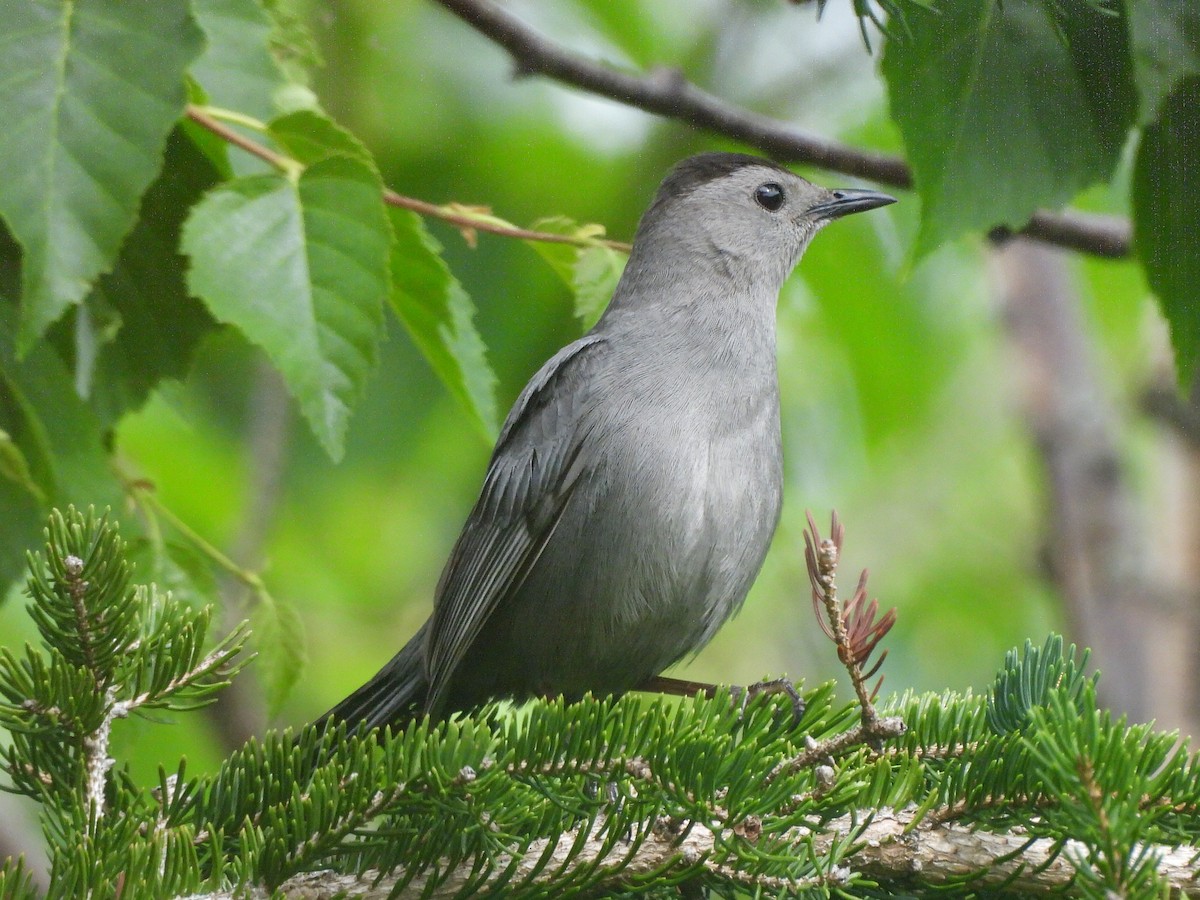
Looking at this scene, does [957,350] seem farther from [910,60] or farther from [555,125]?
[910,60]

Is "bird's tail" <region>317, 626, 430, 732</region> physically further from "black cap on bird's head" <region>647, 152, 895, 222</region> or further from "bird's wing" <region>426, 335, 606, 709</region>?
"black cap on bird's head" <region>647, 152, 895, 222</region>

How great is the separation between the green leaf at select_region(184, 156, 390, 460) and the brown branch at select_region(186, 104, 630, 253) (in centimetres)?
15

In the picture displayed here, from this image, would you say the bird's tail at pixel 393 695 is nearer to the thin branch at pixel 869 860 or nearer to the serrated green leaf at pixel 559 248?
the serrated green leaf at pixel 559 248

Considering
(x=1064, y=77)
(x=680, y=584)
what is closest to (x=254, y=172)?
(x=680, y=584)

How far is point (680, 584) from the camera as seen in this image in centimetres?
287

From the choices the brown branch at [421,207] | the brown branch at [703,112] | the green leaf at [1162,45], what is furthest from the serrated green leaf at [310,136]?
the green leaf at [1162,45]

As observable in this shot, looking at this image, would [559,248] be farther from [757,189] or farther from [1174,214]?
[1174,214]

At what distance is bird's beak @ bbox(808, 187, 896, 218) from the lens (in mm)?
3637

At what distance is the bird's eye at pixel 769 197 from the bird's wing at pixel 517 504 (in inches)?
33.4

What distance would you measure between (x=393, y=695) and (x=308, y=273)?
1208 millimetres

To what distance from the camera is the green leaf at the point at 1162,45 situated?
223 cm

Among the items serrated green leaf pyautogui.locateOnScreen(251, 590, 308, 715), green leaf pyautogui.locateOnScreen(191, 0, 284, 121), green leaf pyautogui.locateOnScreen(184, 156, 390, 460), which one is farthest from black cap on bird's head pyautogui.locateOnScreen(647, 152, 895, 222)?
serrated green leaf pyautogui.locateOnScreen(251, 590, 308, 715)

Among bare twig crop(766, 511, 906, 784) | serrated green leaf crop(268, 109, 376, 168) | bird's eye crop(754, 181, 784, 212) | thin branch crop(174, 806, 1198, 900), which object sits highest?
bird's eye crop(754, 181, 784, 212)

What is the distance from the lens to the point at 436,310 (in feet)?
8.91
